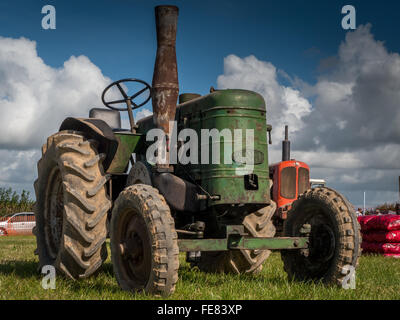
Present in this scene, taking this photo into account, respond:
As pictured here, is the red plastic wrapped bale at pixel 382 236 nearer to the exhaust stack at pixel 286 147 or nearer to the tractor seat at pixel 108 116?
the exhaust stack at pixel 286 147

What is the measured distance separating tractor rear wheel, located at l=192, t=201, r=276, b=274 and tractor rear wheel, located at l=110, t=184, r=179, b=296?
132 cm

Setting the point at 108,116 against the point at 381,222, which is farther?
the point at 381,222

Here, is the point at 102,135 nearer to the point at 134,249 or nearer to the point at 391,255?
the point at 134,249

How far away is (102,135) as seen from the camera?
5.72 meters

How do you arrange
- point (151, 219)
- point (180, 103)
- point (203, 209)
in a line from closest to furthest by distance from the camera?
1. point (151, 219)
2. point (203, 209)
3. point (180, 103)

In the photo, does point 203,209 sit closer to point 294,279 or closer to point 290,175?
point 294,279

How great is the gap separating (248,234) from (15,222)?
2563cm

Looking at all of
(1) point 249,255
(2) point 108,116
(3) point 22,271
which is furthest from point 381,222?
(3) point 22,271

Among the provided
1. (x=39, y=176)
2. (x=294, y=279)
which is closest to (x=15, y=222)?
(x=39, y=176)

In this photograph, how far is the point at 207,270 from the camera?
652cm

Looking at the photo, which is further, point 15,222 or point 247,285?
point 15,222

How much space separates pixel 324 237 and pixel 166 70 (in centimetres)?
232

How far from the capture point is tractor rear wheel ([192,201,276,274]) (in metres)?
5.72
